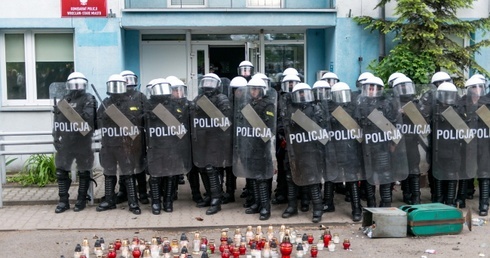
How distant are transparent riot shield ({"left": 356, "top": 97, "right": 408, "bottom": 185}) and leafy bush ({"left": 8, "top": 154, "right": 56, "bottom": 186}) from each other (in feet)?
17.9

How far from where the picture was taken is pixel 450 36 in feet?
45.4

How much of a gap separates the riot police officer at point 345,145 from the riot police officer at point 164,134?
6.95ft

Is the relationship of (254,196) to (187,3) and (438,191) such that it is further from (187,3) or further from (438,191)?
(187,3)

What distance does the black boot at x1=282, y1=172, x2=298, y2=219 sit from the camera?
939 centimetres

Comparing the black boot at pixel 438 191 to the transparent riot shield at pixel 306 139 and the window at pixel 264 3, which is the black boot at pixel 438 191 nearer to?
the transparent riot shield at pixel 306 139

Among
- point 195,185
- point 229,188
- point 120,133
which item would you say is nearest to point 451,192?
point 229,188

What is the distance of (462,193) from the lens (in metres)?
9.78

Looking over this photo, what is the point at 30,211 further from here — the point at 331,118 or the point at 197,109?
the point at 331,118

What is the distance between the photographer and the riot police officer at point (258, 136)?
9.29 meters

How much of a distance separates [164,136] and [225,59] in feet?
19.4

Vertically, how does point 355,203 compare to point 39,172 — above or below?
below

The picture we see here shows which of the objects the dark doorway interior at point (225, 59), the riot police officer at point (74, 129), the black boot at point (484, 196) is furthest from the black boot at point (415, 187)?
the dark doorway interior at point (225, 59)

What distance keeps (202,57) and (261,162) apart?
19.8ft

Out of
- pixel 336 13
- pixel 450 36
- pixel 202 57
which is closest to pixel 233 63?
pixel 202 57
